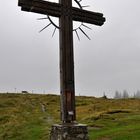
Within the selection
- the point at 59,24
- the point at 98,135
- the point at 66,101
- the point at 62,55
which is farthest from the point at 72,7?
the point at 98,135

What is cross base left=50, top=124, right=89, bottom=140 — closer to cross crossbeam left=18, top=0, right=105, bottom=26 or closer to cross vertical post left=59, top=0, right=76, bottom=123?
cross vertical post left=59, top=0, right=76, bottom=123

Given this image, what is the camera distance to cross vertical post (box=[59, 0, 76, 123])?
14.9 m

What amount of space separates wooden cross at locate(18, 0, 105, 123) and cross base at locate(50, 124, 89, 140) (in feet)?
1.10

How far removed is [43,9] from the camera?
15359 mm

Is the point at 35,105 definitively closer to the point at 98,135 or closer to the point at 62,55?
the point at 98,135

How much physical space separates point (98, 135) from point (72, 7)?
1941 centimetres

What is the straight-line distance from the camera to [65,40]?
15398 millimetres

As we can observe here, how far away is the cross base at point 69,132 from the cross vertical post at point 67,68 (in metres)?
0.34

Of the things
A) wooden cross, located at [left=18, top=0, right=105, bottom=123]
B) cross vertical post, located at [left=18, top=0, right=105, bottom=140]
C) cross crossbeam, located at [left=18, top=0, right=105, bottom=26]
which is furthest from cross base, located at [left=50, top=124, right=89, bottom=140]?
cross crossbeam, located at [left=18, top=0, right=105, bottom=26]

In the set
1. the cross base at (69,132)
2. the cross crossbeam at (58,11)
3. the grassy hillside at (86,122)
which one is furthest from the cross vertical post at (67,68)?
the grassy hillside at (86,122)

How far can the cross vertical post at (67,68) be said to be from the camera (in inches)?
587

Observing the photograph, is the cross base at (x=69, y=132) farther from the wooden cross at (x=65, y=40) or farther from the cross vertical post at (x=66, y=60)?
the wooden cross at (x=65, y=40)

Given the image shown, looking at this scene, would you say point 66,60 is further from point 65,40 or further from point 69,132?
point 69,132

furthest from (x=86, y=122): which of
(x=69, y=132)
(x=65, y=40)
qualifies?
(x=69, y=132)
